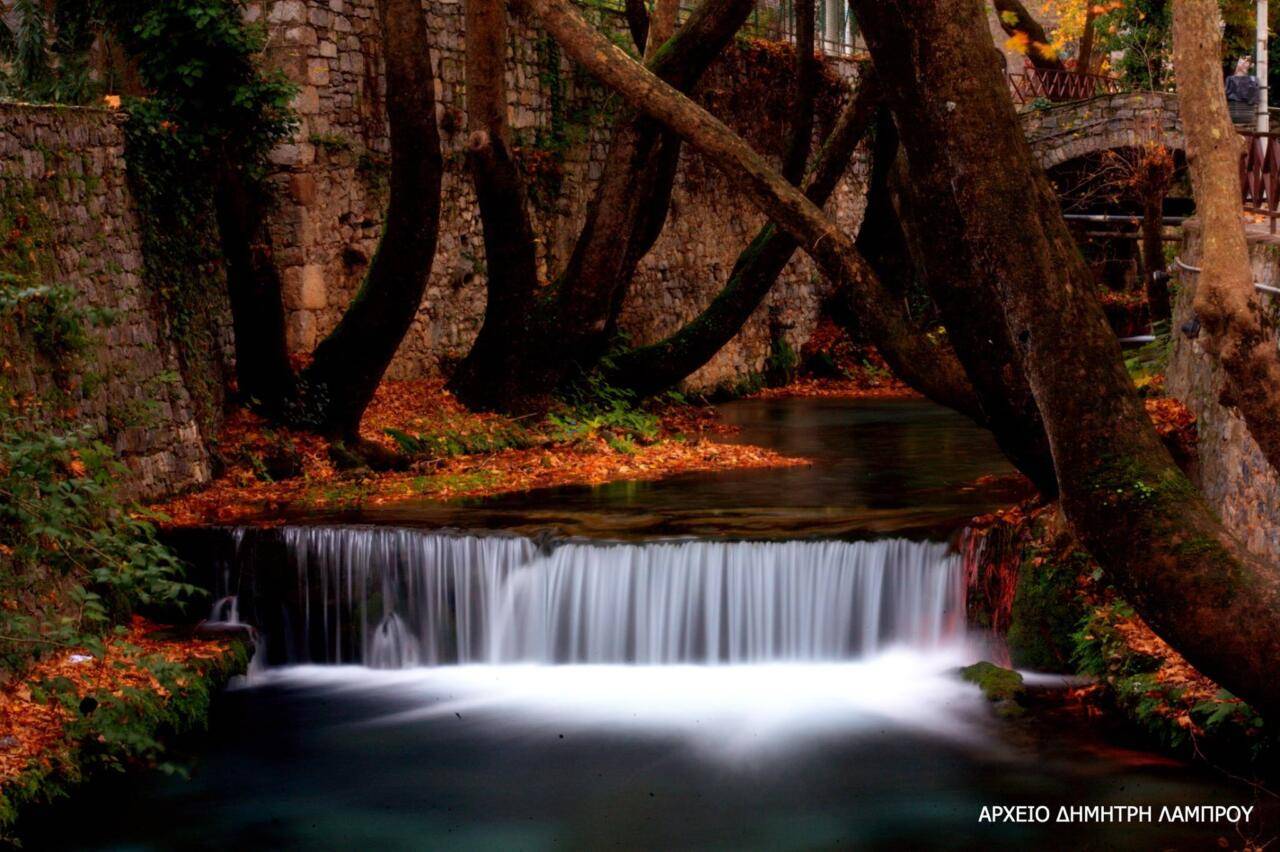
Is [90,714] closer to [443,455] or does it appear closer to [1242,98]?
[443,455]

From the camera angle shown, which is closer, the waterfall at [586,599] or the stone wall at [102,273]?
the stone wall at [102,273]

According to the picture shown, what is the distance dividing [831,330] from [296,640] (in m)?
14.6

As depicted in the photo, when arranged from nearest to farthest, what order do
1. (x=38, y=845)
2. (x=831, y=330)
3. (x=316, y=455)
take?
(x=38, y=845)
(x=316, y=455)
(x=831, y=330)

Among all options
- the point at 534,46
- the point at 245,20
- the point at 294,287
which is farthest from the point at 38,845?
the point at 534,46

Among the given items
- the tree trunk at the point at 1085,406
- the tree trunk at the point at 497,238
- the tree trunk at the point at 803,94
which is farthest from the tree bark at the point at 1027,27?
the tree trunk at the point at 1085,406

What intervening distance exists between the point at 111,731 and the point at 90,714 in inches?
38.3

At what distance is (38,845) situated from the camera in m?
8.06

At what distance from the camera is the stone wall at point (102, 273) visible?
35.7ft

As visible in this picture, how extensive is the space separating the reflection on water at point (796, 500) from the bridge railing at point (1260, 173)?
9.41 ft

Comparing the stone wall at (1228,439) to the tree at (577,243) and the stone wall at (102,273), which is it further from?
the stone wall at (102,273)

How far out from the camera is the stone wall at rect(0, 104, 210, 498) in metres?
10.9

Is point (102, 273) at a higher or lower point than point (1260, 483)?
higher

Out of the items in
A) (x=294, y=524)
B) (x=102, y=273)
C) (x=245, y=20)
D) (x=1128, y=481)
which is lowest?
(x=294, y=524)

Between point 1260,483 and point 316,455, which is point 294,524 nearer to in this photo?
point 316,455
